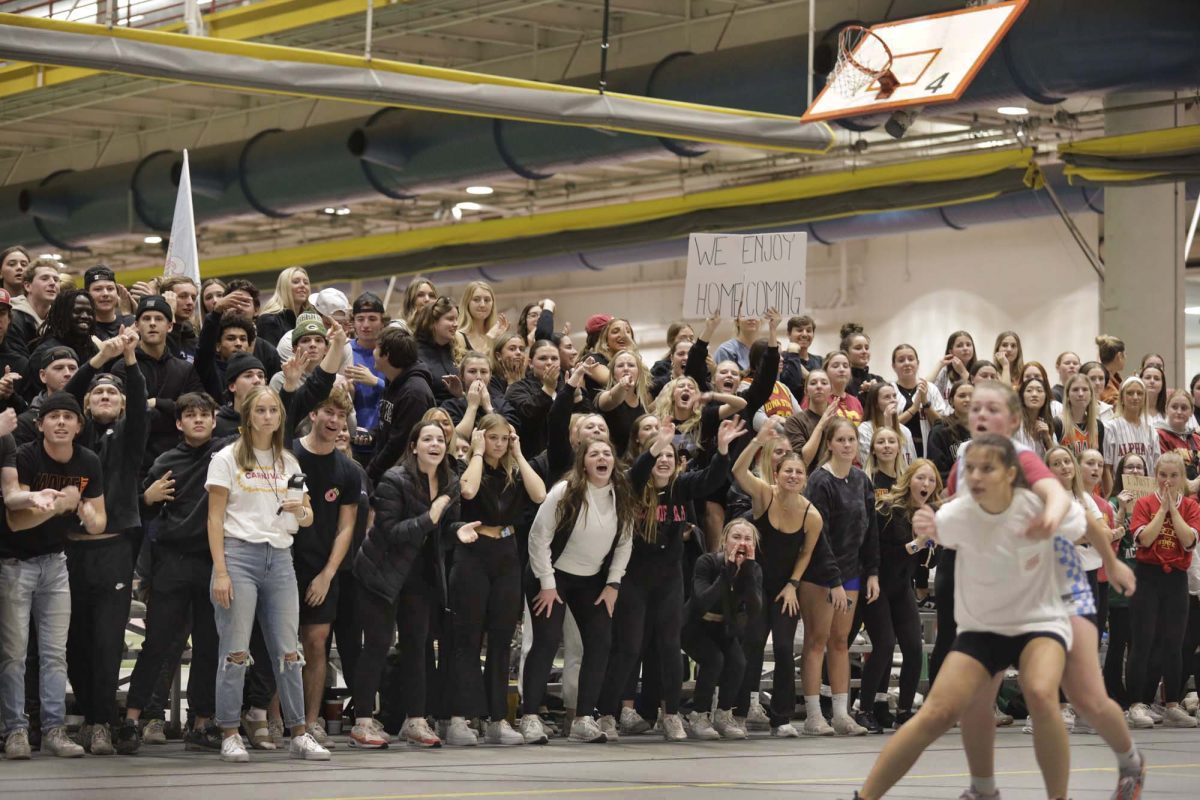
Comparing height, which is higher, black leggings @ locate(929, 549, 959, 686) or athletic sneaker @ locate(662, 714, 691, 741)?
black leggings @ locate(929, 549, 959, 686)

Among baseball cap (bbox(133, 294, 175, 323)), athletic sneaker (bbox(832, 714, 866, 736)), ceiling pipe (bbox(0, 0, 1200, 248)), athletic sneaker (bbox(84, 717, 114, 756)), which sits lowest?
athletic sneaker (bbox(832, 714, 866, 736))

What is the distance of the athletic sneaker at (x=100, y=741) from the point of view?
24.0 ft

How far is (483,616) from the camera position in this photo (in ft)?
27.2

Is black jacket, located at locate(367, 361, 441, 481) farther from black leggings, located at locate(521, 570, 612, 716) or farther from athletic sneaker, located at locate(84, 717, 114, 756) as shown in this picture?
athletic sneaker, located at locate(84, 717, 114, 756)

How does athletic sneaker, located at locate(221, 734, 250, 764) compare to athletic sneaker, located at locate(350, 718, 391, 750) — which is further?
athletic sneaker, located at locate(350, 718, 391, 750)

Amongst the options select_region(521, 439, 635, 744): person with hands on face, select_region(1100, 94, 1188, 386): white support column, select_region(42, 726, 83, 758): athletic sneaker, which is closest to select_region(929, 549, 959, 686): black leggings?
select_region(521, 439, 635, 744): person with hands on face

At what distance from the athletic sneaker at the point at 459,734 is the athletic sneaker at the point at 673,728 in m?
1.13

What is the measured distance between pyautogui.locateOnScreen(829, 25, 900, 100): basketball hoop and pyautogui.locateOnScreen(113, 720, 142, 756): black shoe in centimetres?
620

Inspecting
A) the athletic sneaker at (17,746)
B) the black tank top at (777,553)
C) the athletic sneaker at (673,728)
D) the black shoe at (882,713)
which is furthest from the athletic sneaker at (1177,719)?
the athletic sneaker at (17,746)

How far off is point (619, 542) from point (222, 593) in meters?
2.25

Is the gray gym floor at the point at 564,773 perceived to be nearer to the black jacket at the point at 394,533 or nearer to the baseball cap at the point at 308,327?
the black jacket at the point at 394,533

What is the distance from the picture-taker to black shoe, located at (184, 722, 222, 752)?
7.62 meters

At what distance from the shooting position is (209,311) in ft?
29.2

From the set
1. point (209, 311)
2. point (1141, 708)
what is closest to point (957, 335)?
point (1141, 708)
